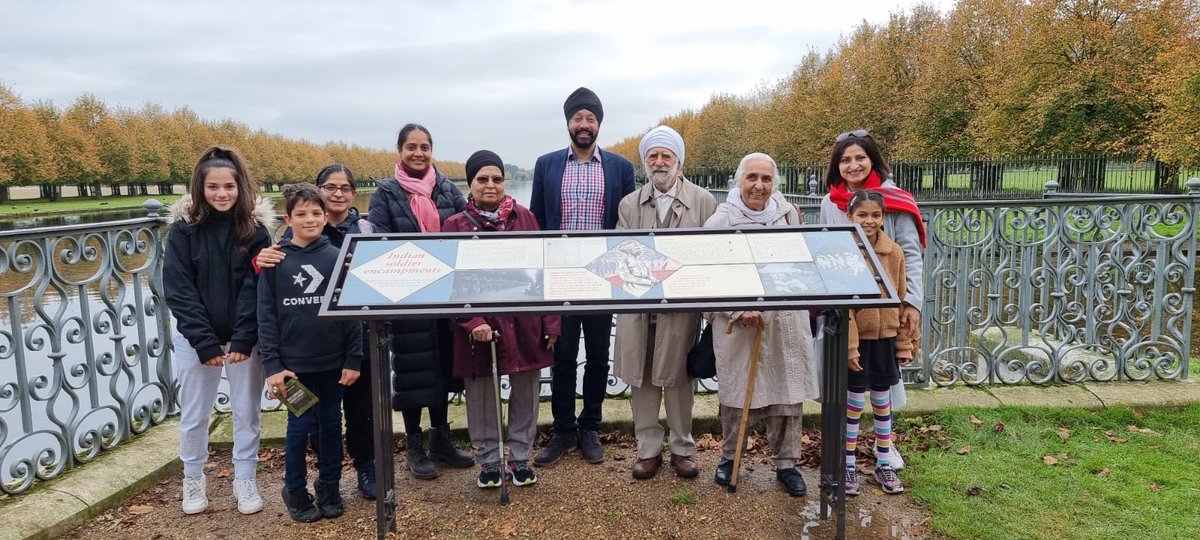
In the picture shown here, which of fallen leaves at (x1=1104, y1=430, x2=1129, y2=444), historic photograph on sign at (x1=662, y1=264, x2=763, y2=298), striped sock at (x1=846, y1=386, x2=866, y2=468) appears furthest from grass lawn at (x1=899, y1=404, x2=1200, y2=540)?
historic photograph on sign at (x1=662, y1=264, x2=763, y2=298)

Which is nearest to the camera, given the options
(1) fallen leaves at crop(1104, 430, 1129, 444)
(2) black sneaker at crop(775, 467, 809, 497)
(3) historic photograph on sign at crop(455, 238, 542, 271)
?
(3) historic photograph on sign at crop(455, 238, 542, 271)

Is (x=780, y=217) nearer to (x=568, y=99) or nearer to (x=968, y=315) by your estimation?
(x=568, y=99)

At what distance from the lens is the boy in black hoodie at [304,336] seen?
3410mm

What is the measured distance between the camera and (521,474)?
3998mm

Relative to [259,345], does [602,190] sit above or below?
above

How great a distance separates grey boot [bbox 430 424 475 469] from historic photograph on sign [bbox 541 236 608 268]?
1.69m

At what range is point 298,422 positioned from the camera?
3.54 m

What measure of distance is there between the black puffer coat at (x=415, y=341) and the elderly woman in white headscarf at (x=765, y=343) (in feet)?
4.99

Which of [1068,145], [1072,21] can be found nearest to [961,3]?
[1072,21]

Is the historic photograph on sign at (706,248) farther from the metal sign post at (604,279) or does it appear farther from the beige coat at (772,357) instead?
the beige coat at (772,357)

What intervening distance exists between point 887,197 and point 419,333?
2.59 m

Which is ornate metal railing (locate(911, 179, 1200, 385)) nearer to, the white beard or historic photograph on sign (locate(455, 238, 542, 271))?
the white beard

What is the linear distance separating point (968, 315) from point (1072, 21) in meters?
25.0

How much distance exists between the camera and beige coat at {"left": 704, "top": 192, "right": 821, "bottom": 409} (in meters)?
3.70
